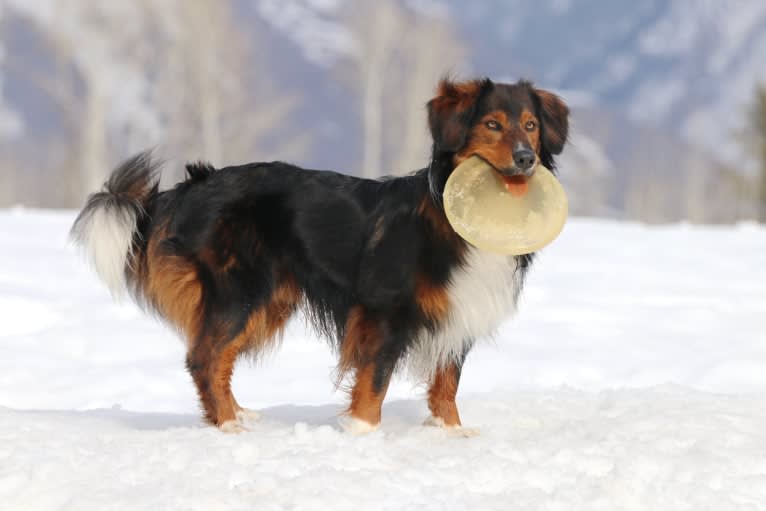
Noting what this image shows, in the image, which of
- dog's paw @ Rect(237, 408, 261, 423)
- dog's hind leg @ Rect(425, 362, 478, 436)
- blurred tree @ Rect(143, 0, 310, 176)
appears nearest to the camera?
dog's hind leg @ Rect(425, 362, 478, 436)

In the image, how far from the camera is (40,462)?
344cm

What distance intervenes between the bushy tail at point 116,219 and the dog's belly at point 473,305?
173cm

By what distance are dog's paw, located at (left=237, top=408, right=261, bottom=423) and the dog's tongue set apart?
186 cm

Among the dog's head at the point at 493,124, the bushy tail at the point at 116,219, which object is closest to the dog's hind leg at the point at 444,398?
the dog's head at the point at 493,124

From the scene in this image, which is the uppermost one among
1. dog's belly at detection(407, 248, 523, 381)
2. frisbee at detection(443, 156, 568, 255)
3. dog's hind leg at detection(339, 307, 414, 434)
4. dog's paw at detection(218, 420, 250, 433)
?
frisbee at detection(443, 156, 568, 255)

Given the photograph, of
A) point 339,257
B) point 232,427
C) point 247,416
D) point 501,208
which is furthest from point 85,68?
point 501,208

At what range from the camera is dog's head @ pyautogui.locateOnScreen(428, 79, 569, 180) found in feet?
12.9

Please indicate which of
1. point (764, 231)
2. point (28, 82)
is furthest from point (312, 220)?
point (28, 82)

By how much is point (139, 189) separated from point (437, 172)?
1.78m

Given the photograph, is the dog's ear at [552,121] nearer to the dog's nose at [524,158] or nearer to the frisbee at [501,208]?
the frisbee at [501,208]

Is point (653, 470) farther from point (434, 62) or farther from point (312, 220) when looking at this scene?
point (434, 62)

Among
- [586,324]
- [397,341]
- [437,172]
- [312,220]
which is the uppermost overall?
[437,172]

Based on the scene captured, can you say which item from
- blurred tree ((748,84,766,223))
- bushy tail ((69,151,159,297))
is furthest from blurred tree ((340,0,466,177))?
bushy tail ((69,151,159,297))

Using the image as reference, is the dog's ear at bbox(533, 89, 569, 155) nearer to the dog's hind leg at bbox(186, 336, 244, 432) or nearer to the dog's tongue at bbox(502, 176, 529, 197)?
the dog's tongue at bbox(502, 176, 529, 197)
